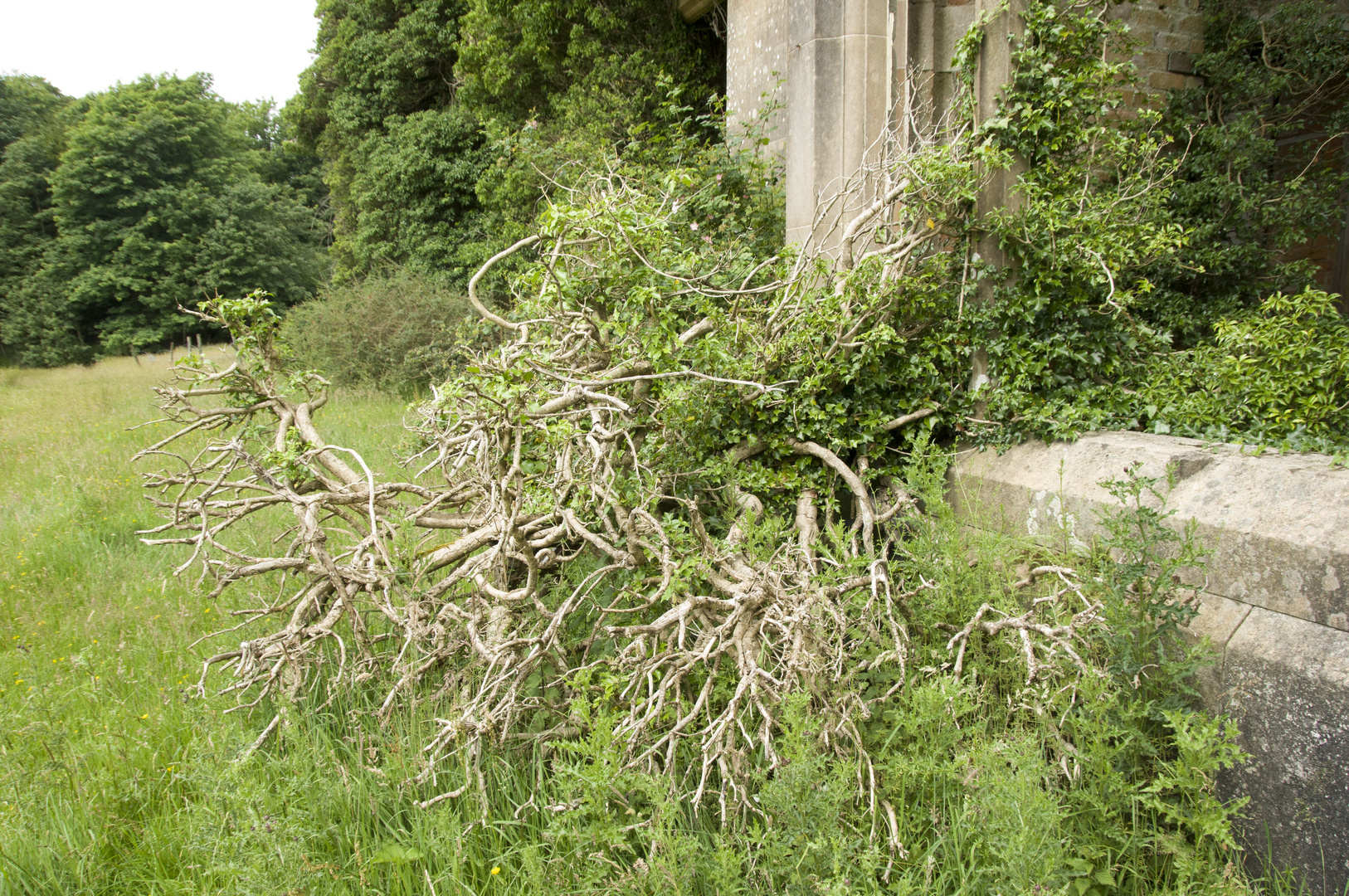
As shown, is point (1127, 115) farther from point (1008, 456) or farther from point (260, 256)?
point (260, 256)

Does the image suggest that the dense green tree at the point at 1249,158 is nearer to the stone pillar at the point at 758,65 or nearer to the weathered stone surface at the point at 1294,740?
the stone pillar at the point at 758,65

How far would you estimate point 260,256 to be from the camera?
29594 millimetres

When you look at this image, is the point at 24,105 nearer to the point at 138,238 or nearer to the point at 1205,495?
the point at 138,238

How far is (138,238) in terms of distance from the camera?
27.8 metres

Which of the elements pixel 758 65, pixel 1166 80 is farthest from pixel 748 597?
pixel 1166 80

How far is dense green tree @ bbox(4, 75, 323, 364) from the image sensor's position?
2778 cm

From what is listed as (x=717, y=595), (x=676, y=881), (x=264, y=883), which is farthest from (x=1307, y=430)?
(x=264, y=883)

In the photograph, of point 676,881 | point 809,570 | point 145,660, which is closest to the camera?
point 676,881

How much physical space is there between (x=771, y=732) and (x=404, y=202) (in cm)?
1498

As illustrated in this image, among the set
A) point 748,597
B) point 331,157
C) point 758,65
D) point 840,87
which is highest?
point 331,157

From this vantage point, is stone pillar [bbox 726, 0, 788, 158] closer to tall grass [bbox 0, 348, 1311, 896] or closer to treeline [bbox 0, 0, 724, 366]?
treeline [bbox 0, 0, 724, 366]

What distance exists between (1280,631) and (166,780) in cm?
394

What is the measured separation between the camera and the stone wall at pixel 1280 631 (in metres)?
2.25

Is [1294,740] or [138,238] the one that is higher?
[138,238]
